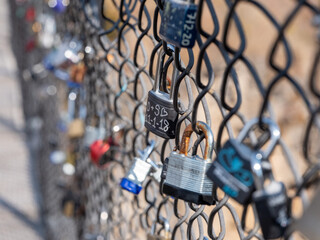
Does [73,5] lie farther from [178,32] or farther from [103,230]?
[178,32]

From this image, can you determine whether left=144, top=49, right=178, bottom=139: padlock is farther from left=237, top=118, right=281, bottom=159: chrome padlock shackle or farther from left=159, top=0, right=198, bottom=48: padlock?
left=237, top=118, right=281, bottom=159: chrome padlock shackle

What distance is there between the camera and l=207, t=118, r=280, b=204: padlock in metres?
0.52

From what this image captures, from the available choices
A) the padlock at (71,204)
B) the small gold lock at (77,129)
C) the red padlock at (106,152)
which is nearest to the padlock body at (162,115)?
the red padlock at (106,152)

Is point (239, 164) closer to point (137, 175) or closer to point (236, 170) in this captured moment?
point (236, 170)

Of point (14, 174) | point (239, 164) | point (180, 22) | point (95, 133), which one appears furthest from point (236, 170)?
point (14, 174)

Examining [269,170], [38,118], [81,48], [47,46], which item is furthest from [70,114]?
[269,170]

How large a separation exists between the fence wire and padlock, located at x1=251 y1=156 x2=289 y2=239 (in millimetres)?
20

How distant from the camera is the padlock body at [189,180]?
671 millimetres

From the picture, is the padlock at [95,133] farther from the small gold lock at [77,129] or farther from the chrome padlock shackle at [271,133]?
the chrome padlock shackle at [271,133]

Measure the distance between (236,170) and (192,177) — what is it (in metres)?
0.15

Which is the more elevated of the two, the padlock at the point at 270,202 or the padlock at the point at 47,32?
the padlock at the point at 270,202

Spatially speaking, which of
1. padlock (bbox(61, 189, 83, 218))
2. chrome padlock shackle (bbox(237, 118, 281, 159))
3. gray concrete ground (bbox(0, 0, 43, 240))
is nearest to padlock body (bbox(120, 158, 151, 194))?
chrome padlock shackle (bbox(237, 118, 281, 159))

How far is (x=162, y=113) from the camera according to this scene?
2.61ft

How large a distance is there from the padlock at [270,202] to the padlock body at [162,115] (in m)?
0.29
